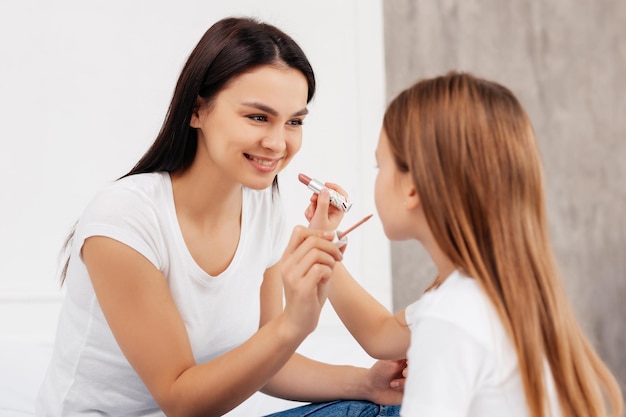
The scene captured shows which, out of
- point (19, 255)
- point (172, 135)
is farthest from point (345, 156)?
point (172, 135)

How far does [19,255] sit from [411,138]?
1.70 metres

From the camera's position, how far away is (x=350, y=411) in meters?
1.40

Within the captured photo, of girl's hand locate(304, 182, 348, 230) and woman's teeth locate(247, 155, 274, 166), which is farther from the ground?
woman's teeth locate(247, 155, 274, 166)

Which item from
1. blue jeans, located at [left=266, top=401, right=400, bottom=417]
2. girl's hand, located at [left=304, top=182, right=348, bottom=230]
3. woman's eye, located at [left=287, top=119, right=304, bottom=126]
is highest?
woman's eye, located at [left=287, top=119, right=304, bottom=126]

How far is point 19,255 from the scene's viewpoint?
2.39 metres

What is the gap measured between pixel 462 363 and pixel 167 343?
1.79 ft

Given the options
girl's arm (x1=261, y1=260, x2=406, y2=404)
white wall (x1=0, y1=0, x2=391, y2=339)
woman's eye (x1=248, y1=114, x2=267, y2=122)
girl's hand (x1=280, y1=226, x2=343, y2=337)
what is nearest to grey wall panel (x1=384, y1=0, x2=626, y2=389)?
white wall (x1=0, y1=0, x2=391, y2=339)

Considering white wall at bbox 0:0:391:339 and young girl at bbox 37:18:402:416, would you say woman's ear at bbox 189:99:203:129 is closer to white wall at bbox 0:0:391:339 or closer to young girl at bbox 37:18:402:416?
young girl at bbox 37:18:402:416

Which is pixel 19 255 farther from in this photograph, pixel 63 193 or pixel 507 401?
pixel 507 401

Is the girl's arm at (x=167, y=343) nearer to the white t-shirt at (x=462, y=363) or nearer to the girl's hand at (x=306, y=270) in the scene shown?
the girl's hand at (x=306, y=270)

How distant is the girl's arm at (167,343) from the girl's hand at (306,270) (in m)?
0.03

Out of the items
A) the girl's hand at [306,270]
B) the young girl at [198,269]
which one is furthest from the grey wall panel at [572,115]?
the girl's hand at [306,270]

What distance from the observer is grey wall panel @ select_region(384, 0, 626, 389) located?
2.81 m

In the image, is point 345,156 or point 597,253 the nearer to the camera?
point 345,156
